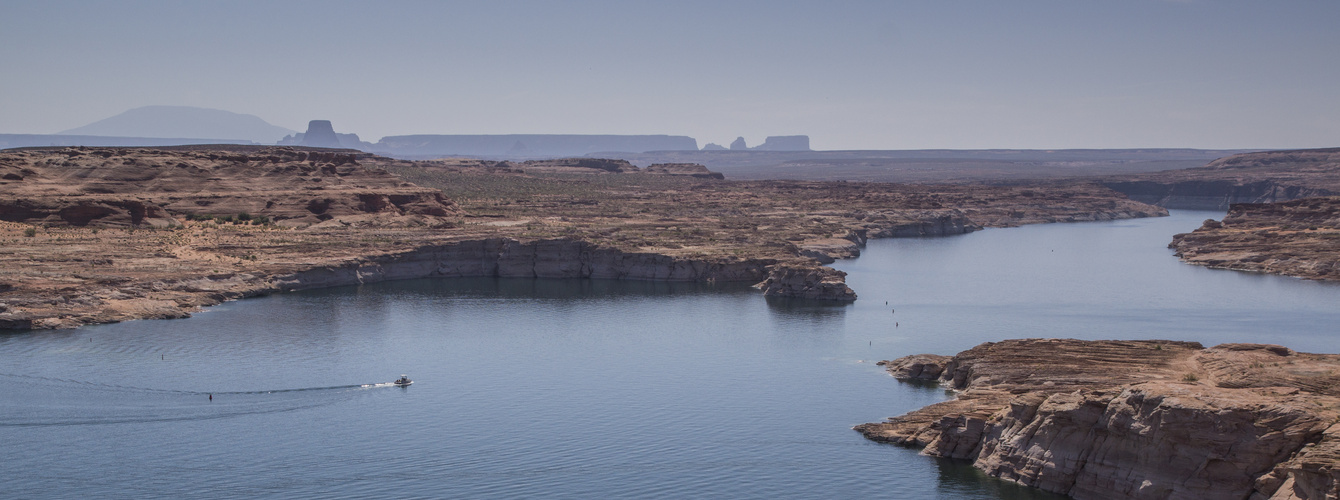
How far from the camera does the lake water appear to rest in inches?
1752

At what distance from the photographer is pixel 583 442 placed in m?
49.3

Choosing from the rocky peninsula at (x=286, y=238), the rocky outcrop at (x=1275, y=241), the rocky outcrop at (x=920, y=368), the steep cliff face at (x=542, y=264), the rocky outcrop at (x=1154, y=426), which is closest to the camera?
the rocky outcrop at (x=1154, y=426)

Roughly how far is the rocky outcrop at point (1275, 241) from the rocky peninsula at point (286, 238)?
39873 mm

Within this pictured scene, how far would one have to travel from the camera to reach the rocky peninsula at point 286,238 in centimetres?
8600

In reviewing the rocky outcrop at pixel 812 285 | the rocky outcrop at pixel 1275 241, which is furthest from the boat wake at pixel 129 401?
the rocky outcrop at pixel 1275 241

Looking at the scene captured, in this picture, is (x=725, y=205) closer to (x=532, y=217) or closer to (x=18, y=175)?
(x=532, y=217)

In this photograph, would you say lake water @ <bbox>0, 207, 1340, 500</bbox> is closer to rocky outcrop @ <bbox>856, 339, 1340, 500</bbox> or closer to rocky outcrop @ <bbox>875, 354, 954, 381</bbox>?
rocky outcrop @ <bbox>875, 354, 954, 381</bbox>

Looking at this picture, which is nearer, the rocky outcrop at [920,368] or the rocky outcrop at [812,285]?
the rocky outcrop at [920,368]

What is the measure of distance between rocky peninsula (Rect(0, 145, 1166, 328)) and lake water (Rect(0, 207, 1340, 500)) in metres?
3.33

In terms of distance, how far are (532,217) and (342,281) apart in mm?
43649

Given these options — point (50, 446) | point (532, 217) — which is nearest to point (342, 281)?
point (532, 217)

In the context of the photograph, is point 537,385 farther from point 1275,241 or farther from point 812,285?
point 1275,241

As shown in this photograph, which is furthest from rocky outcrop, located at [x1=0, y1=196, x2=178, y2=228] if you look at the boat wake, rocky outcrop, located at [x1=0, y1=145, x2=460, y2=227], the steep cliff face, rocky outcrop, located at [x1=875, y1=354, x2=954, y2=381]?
rocky outcrop, located at [x1=875, y1=354, x2=954, y2=381]

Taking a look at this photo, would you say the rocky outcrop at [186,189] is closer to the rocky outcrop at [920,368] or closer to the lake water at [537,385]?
the lake water at [537,385]
